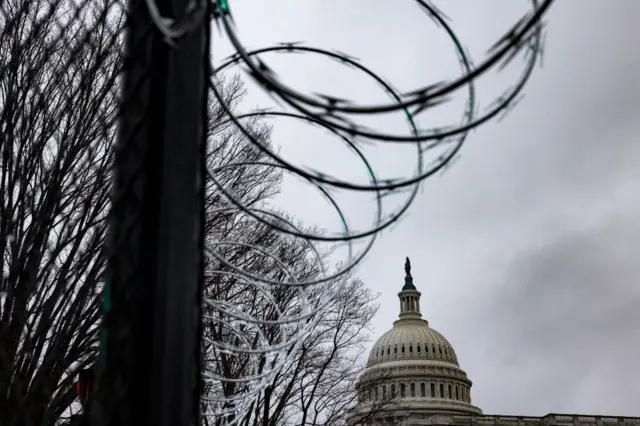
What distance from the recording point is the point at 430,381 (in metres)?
140

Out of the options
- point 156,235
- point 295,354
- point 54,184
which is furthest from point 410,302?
point 156,235

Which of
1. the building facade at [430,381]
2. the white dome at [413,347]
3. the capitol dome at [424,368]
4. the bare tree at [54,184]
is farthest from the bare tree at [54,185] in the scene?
the white dome at [413,347]

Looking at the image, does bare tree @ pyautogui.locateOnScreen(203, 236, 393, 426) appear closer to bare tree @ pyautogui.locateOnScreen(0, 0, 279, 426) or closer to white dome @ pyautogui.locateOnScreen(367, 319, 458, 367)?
bare tree @ pyautogui.locateOnScreen(0, 0, 279, 426)

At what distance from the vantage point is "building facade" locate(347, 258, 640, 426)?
399ft

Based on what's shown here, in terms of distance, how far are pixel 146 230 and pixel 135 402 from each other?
464 mm

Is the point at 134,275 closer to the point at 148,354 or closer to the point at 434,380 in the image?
the point at 148,354

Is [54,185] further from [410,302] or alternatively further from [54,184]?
[410,302]

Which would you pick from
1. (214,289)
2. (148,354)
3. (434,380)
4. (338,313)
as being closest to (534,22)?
(148,354)

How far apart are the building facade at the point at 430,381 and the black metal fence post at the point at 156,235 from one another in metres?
116

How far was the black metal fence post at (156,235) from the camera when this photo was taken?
2.11 m

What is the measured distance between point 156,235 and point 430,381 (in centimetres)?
14257

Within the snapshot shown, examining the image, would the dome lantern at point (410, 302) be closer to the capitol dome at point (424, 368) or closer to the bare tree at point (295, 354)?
the capitol dome at point (424, 368)

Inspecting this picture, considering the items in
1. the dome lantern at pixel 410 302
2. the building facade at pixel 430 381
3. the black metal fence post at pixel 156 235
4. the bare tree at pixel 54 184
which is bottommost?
the black metal fence post at pixel 156 235

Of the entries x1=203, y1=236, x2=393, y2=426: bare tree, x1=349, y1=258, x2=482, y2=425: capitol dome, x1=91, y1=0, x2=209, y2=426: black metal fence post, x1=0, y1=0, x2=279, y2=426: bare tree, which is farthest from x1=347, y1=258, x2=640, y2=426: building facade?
x1=91, y1=0, x2=209, y2=426: black metal fence post
